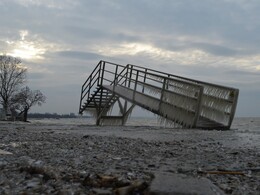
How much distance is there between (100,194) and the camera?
8.98 feet

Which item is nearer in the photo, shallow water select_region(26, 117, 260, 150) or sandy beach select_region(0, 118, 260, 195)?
sandy beach select_region(0, 118, 260, 195)

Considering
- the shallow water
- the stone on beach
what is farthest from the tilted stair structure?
the stone on beach

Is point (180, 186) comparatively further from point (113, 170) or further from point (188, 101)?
point (188, 101)

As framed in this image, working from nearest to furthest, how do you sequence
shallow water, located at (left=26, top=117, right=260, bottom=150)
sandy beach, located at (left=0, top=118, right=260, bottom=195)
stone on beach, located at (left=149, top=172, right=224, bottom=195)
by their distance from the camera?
stone on beach, located at (left=149, top=172, right=224, bottom=195), sandy beach, located at (left=0, top=118, right=260, bottom=195), shallow water, located at (left=26, top=117, right=260, bottom=150)

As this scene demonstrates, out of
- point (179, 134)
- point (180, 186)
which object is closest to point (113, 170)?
point (180, 186)

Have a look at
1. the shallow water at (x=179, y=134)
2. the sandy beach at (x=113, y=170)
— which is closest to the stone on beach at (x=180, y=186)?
the sandy beach at (x=113, y=170)

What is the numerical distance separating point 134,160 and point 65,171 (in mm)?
1108

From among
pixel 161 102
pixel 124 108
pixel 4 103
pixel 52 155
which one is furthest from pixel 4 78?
pixel 52 155

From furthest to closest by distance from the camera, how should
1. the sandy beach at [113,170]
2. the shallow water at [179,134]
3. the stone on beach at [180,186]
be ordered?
1. the shallow water at [179,134]
2. the sandy beach at [113,170]
3. the stone on beach at [180,186]

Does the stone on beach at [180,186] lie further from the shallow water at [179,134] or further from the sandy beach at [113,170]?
the shallow water at [179,134]

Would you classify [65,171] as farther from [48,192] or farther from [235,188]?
[235,188]

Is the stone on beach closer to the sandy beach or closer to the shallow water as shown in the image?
the sandy beach

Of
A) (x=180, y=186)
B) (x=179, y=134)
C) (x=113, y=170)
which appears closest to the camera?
(x=180, y=186)

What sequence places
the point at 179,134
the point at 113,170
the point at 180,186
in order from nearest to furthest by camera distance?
1. the point at 180,186
2. the point at 113,170
3. the point at 179,134
